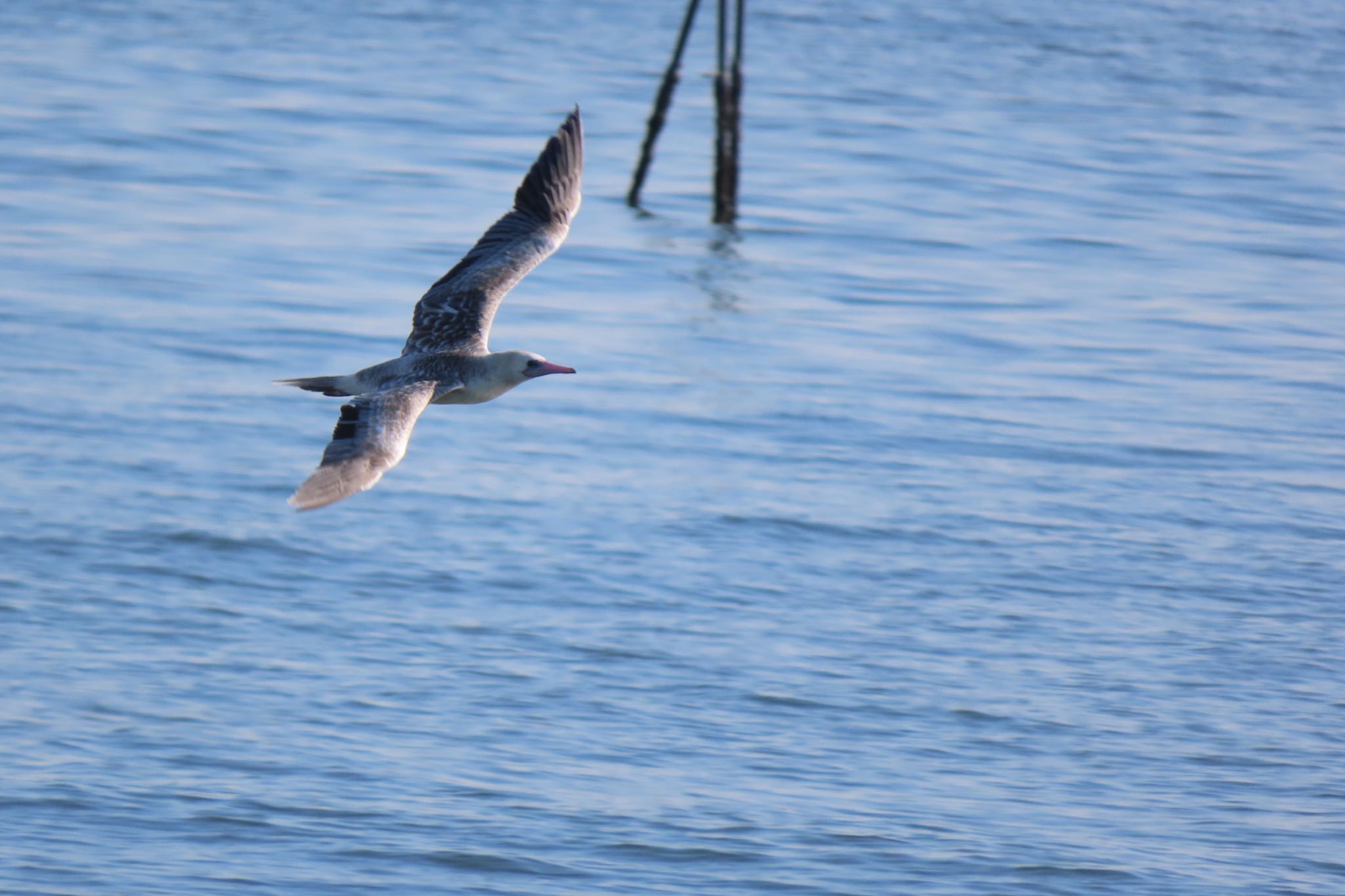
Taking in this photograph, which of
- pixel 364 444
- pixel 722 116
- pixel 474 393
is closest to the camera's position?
pixel 364 444

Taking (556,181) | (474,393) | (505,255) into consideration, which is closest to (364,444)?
(474,393)

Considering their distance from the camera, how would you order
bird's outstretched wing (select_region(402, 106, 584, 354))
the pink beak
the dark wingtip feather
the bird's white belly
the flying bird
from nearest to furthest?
the flying bird
the bird's white belly
the pink beak
bird's outstretched wing (select_region(402, 106, 584, 354))
the dark wingtip feather

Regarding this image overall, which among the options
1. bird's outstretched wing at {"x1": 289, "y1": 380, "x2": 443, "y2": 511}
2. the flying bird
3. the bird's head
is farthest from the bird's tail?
the bird's head

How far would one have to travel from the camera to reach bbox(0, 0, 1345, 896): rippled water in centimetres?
1023

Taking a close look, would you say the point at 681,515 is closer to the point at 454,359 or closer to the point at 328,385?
the point at 454,359

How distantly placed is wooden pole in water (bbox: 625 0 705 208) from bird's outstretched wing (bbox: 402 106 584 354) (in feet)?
35.4

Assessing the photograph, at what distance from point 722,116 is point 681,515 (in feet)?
29.7

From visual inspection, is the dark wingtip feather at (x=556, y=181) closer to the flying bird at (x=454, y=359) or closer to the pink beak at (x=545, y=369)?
the flying bird at (x=454, y=359)

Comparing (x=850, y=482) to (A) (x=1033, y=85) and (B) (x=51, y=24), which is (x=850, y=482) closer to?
(A) (x=1033, y=85)

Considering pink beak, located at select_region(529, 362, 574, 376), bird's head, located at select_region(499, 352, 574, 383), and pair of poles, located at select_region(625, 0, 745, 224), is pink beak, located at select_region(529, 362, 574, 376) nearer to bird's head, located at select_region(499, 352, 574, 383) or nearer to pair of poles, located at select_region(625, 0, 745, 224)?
bird's head, located at select_region(499, 352, 574, 383)

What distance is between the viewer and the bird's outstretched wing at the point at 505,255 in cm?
984

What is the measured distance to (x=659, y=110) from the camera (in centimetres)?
2252

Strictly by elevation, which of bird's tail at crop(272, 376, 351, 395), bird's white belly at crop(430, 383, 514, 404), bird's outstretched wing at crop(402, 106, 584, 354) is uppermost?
bird's outstretched wing at crop(402, 106, 584, 354)

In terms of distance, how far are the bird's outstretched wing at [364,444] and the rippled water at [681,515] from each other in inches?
101
